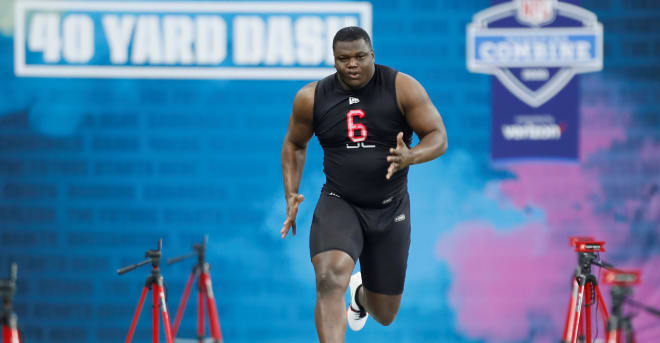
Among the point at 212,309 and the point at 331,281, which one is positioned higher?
the point at 331,281

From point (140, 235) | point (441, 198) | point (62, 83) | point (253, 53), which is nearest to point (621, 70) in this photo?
point (441, 198)

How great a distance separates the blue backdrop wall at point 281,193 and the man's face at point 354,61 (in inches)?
81.4

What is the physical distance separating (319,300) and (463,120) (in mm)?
2662

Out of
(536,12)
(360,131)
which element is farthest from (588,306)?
(536,12)

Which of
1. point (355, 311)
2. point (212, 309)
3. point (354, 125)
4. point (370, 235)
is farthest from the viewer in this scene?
point (212, 309)

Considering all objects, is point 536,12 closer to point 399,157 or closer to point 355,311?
point 355,311

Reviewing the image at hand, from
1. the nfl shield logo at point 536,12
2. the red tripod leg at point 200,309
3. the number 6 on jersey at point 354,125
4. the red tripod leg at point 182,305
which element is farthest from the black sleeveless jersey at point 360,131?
the nfl shield logo at point 536,12

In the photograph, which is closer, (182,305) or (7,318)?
(7,318)

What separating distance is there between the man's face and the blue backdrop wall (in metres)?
2.07

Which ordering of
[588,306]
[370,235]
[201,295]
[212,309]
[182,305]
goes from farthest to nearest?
[182,305], [201,295], [212,309], [588,306], [370,235]

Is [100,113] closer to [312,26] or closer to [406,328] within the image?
[312,26]

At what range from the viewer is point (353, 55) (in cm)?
360

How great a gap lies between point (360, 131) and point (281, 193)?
212cm

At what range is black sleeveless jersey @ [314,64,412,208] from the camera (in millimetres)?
3748
